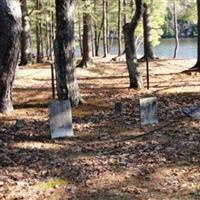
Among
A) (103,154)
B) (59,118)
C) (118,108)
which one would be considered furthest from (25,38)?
(103,154)

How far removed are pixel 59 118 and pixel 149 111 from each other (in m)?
1.79

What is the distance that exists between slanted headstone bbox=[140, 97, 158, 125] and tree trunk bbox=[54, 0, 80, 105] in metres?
2.59

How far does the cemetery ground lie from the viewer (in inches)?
254

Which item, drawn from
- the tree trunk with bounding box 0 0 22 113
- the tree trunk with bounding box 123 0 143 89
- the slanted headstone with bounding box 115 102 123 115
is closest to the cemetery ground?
the slanted headstone with bounding box 115 102 123 115

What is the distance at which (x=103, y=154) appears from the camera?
7848 millimetres

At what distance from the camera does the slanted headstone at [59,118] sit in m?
8.74

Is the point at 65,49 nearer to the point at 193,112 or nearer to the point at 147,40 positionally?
the point at 193,112

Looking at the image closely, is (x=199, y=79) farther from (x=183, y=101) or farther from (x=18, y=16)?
(x=18, y=16)

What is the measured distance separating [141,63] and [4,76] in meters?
12.2

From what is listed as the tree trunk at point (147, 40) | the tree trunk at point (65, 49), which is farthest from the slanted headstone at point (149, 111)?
the tree trunk at point (147, 40)

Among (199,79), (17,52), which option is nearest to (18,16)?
(17,52)

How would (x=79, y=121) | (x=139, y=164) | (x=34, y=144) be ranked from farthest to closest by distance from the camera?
(x=79, y=121)
(x=34, y=144)
(x=139, y=164)

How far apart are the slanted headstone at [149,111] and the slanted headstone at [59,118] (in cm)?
145

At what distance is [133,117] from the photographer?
10281 millimetres
